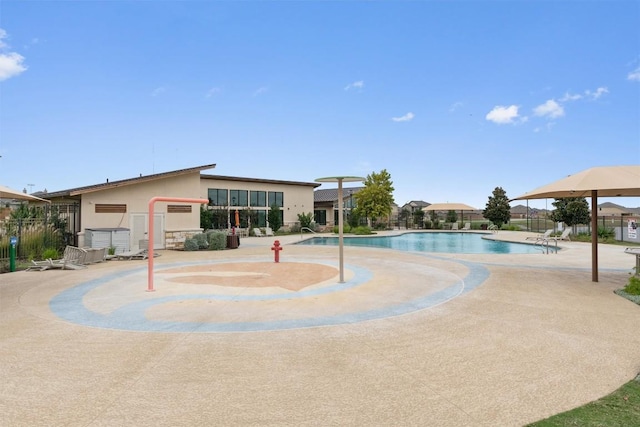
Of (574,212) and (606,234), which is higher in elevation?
(574,212)

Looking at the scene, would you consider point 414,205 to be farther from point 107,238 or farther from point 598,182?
point 598,182

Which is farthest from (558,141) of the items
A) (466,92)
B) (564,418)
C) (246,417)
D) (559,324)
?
(246,417)

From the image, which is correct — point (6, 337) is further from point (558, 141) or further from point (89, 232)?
point (558, 141)

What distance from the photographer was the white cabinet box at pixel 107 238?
1557 centimetres

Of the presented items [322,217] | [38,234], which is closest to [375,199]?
[322,217]

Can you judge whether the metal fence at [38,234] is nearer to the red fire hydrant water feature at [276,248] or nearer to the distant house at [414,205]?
the red fire hydrant water feature at [276,248]

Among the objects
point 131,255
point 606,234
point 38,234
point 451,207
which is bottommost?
point 131,255

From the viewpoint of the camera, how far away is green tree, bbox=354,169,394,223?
35469 millimetres

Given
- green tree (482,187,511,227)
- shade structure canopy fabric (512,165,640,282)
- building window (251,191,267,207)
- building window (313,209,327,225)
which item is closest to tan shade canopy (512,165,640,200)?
shade structure canopy fabric (512,165,640,282)

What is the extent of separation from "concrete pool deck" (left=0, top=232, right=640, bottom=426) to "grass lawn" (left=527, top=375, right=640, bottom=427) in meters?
0.11

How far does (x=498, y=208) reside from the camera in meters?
37.0

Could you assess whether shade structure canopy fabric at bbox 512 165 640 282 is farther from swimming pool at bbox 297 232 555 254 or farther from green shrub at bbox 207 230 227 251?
green shrub at bbox 207 230 227 251

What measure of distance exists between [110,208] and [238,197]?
14.9 metres

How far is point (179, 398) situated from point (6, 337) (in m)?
3.79
